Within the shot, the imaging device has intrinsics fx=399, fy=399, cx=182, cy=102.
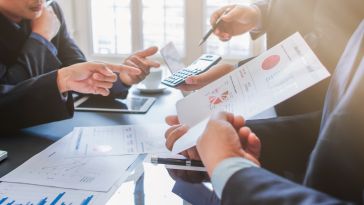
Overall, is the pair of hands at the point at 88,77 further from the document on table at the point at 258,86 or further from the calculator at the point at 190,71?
the document on table at the point at 258,86

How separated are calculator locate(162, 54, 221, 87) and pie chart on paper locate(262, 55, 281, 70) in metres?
0.41

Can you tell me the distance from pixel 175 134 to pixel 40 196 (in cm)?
27

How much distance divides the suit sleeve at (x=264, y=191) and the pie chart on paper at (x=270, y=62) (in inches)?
10.6

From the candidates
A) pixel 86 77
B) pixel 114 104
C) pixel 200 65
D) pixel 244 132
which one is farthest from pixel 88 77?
pixel 244 132

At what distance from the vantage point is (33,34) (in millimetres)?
1271

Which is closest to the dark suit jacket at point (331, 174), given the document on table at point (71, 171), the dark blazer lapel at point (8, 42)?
the document on table at point (71, 171)

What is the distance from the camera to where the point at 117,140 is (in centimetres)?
99

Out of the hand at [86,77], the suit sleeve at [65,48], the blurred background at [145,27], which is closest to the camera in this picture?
the hand at [86,77]

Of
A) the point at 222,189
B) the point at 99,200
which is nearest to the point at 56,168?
the point at 99,200

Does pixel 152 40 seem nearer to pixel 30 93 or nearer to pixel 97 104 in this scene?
pixel 97 104

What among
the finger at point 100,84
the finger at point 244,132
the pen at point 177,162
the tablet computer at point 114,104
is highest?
the finger at point 244,132

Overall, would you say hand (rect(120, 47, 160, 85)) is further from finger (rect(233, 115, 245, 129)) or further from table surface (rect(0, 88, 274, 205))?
finger (rect(233, 115, 245, 129))

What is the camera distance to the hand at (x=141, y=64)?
1320 mm

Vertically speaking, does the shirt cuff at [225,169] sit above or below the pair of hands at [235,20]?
below
